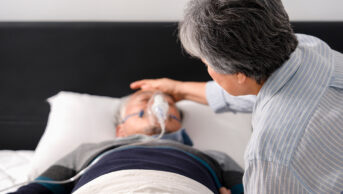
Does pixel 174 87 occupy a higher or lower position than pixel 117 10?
lower

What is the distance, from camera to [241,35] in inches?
32.5

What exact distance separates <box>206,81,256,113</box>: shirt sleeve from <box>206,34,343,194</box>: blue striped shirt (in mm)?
423

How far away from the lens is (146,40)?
5.82ft

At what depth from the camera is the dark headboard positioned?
175cm

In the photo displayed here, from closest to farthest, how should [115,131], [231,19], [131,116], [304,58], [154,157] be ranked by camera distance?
[231,19]
[304,58]
[154,157]
[131,116]
[115,131]

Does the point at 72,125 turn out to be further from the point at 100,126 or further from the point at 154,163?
the point at 154,163

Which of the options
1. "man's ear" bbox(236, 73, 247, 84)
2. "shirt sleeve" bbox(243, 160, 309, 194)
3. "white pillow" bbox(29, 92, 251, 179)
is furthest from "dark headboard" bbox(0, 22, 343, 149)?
"shirt sleeve" bbox(243, 160, 309, 194)

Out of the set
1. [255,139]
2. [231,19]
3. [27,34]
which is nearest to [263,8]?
[231,19]

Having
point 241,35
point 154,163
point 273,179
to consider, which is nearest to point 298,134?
point 273,179

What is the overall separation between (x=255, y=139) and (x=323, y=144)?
158 millimetres

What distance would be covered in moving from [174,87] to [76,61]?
1.74ft

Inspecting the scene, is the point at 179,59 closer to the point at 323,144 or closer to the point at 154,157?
the point at 154,157

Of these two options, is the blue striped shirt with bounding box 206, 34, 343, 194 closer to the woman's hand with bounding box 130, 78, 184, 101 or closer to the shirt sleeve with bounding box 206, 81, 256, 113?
the shirt sleeve with bounding box 206, 81, 256, 113

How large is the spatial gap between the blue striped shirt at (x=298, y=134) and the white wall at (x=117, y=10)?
977 mm
